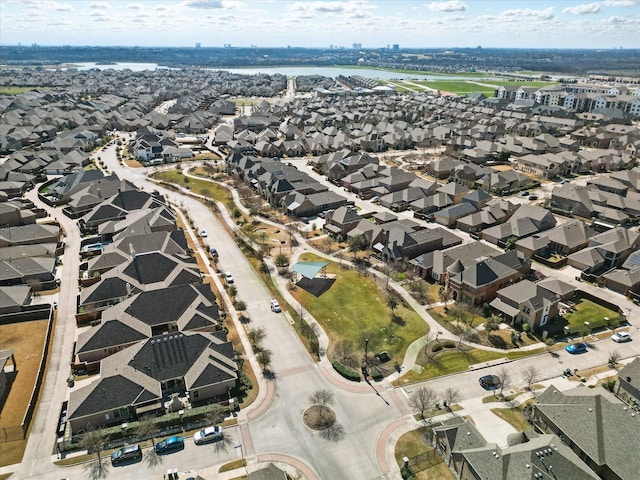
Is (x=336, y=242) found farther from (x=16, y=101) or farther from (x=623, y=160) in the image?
(x=16, y=101)

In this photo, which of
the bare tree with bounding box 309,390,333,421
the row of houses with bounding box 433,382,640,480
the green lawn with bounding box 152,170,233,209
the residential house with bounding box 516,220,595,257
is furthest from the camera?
the green lawn with bounding box 152,170,233,209

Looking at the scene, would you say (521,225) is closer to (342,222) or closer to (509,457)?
(342,222)

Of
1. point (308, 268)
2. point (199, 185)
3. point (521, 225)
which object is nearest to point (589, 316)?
point (521, 225)

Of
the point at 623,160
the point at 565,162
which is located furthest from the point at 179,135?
the point at 623,160

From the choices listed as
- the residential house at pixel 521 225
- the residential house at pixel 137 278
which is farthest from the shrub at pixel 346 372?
the residential house at pixel 521 225

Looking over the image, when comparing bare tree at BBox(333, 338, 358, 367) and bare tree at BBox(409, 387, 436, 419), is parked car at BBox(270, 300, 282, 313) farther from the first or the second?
bare tree at BBox(409, 387, 436, 419)

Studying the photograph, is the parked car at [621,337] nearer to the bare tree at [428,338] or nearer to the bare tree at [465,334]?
the bare tree at [465,334]

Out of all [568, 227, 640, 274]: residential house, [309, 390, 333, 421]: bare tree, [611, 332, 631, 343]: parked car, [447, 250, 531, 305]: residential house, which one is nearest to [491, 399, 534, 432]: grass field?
[309, 390, 333, 421]: bare tree
